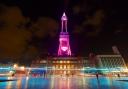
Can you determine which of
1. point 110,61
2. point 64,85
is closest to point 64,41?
point 110,61

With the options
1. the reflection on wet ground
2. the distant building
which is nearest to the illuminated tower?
the distant building

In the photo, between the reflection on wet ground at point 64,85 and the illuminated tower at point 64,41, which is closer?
the reflection on wet ground at point 64,85

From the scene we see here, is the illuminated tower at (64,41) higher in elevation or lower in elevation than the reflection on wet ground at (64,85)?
higher

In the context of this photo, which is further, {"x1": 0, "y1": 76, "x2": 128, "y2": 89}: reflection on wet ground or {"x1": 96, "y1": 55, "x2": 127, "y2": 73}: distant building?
{"x1": 96, "y1": 55, "x2": 127, "y2": 73}: distant building

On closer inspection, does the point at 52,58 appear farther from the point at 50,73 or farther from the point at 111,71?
the point at 111,71

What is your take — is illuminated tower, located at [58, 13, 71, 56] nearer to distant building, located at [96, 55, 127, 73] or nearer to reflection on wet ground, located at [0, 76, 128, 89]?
distant building, located at [96, 55, 127, 73]

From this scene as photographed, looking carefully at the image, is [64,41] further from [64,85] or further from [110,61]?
[64,85]

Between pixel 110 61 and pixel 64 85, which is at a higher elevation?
pixel 110 61

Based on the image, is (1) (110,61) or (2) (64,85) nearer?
(2) (64,85)

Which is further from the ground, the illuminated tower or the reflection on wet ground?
the illuminated tower

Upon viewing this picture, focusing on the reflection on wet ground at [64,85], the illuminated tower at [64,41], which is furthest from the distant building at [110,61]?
the reflection on wet ground at [64,85]

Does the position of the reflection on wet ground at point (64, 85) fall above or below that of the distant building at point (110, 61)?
below

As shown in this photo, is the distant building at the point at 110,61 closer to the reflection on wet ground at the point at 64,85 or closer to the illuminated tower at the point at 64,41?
the illuminated tower at the point at 64,41

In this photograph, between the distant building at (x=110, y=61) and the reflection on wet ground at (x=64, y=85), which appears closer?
the reflection on wet ground at (x=64, y=85)
